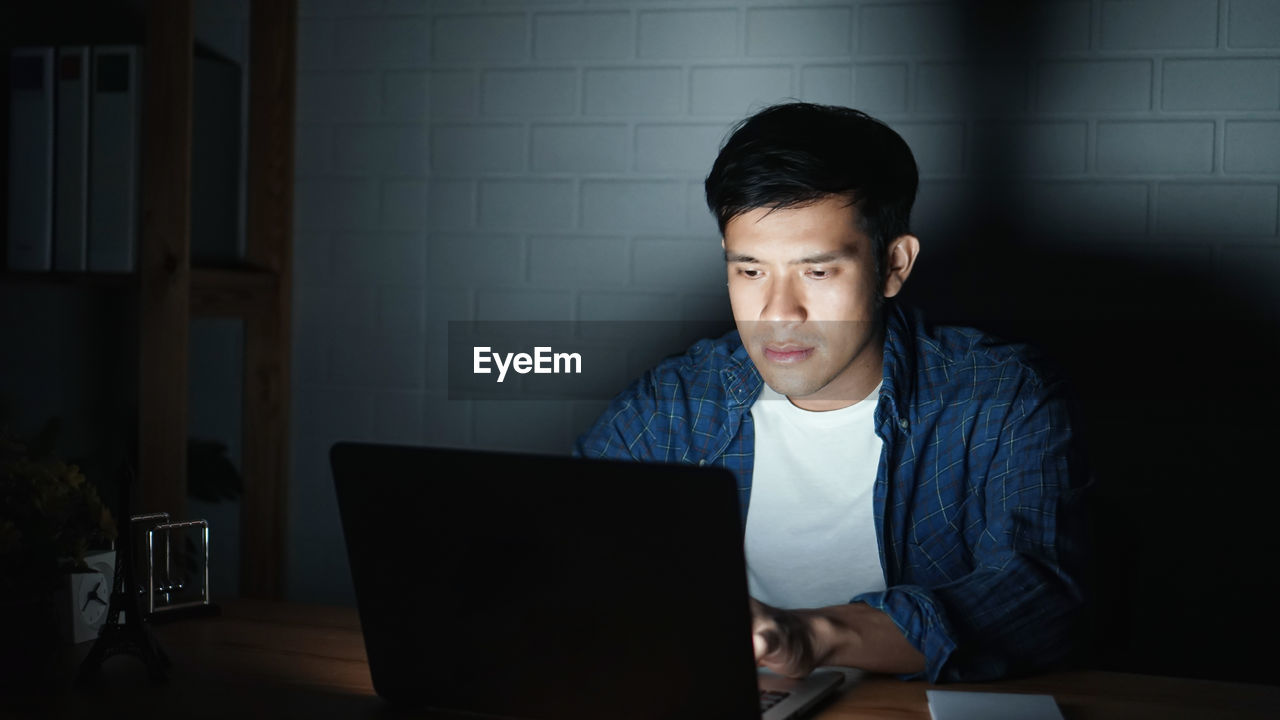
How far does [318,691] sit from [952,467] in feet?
3.40

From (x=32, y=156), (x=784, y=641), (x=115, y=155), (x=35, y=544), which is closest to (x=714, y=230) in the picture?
(x=115, y=155)

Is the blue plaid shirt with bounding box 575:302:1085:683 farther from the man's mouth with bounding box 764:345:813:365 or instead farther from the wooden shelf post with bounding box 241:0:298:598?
the wooden shelf post with bounding box 241:0:298:598

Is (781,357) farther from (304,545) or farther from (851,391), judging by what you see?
(304,545)

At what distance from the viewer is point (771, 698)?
47.1 inches

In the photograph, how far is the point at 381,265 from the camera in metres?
2.85

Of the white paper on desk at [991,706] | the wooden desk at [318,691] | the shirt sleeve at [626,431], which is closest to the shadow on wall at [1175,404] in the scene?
the shirt sleeve at [626,431]

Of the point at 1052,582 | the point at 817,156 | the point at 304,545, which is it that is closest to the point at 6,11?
the point at 304,545

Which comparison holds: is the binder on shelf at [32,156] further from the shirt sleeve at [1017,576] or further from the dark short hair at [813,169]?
the shirt sleeve at [1017,576]

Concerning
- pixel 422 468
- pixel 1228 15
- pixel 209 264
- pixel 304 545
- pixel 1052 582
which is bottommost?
pixel 304 545

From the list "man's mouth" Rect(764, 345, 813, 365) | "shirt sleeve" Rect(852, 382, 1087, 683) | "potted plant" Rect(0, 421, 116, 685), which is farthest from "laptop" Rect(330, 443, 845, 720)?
"man's mouth" Rect(764, 345, 813, 365)

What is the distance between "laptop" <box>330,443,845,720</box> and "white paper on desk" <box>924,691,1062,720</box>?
0.46 feet

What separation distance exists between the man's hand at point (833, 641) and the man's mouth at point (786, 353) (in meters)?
0.67

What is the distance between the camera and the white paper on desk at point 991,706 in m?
1.17

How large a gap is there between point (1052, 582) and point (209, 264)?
77.6 inches
